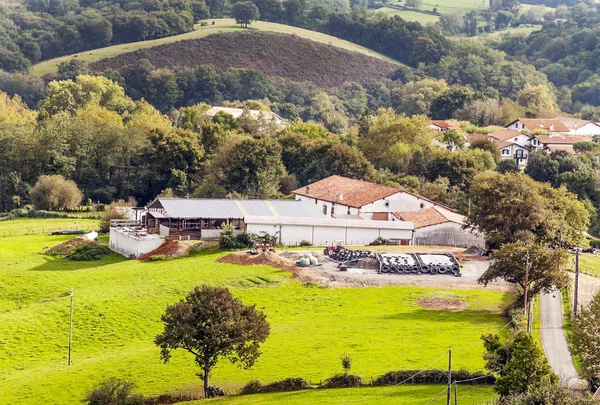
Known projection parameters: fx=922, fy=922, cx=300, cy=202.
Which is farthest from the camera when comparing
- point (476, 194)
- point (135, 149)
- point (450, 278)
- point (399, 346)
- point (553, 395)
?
point (135, 149)

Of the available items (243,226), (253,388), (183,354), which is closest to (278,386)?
(253,388)

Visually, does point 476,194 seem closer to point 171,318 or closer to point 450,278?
point 450,278

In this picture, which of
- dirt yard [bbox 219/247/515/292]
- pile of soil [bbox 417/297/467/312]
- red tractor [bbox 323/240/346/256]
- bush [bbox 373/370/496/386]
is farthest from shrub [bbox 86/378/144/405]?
red tractor [bbox 323/240/346/256]

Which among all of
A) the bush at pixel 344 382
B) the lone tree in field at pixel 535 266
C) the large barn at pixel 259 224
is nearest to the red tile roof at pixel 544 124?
the large barn at pixel 259 224

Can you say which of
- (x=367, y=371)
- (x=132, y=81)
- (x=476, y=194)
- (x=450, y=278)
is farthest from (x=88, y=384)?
(x=132, y=81)

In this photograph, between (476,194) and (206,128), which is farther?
(206,128)

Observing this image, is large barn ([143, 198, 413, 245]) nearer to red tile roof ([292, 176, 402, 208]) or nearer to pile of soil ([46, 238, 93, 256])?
pile of soil ([46, 238, 93, 256])
